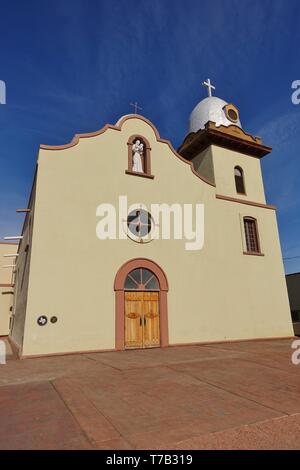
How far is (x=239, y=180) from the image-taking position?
63.0 feet

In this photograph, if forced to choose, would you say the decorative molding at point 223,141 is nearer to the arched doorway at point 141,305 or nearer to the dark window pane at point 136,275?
the arched doorway at point 141,305

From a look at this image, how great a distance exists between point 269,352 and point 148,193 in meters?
8.40

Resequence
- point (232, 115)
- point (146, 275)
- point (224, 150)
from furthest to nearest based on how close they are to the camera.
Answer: point (232, 115), point (224, 150), point (146, 275)

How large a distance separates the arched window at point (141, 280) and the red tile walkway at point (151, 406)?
196 inches

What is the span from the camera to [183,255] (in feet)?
48.0

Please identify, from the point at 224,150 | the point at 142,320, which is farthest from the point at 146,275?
the point at 224,150

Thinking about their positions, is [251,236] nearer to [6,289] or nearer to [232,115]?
[232,115]

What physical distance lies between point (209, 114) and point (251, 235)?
27.4 feet

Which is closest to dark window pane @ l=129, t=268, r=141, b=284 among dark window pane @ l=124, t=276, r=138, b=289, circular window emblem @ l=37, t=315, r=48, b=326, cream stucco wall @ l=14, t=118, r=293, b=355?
dark window pane @ l=124, t=276, r=138, b=289

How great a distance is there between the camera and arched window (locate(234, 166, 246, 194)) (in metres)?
19.0

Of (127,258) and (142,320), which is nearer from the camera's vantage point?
(142,320)

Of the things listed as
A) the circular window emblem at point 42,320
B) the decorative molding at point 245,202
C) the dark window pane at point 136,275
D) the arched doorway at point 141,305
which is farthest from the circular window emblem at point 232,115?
the circular window emblem at point 42,320

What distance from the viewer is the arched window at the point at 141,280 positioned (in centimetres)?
1324

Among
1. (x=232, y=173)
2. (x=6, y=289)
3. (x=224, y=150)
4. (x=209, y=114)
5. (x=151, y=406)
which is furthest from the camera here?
(x=6, y=289)
